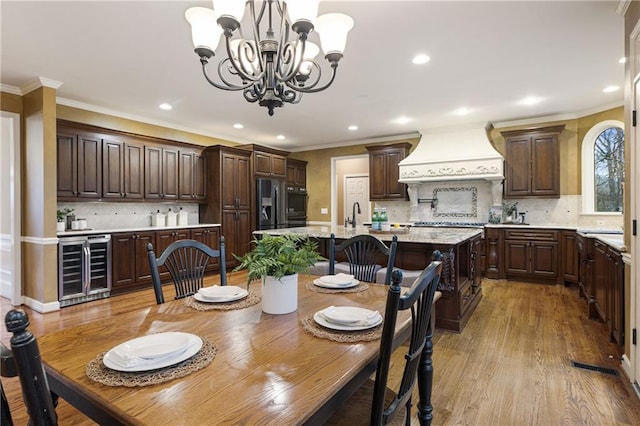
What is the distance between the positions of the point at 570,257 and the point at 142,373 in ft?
18.9

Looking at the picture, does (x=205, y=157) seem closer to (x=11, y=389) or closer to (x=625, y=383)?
(x=11, y=389)

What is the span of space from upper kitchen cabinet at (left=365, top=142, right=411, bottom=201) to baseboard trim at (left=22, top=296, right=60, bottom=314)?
5.39 meters

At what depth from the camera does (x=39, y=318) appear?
12.3ft

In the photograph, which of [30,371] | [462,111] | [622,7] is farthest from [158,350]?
[462,111]

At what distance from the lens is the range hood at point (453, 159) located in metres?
5.53

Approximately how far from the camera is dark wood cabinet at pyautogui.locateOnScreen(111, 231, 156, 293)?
4664 millimetres

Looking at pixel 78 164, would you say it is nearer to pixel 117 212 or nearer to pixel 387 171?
pixel 117 212

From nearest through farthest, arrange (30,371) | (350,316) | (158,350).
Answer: (30,371) → (158,350) → (350,316)

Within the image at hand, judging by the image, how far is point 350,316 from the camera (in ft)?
4.57

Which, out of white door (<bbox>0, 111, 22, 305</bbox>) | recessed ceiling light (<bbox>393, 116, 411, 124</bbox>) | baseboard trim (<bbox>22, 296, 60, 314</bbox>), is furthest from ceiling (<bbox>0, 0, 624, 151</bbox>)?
baseboard trim (<bbox>22, 296, 60, 314</bbox>)

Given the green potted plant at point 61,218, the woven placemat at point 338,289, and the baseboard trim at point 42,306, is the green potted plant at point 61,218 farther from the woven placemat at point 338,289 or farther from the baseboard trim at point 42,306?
the woven placemat at point 338,289

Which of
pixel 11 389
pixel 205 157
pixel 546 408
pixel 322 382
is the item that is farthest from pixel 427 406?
pixel 205 157

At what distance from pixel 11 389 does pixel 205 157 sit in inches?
178

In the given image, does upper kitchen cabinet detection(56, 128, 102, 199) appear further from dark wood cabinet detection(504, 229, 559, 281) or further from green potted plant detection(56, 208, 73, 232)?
dark wood cabinet detection(504, 229, 559, 281)
